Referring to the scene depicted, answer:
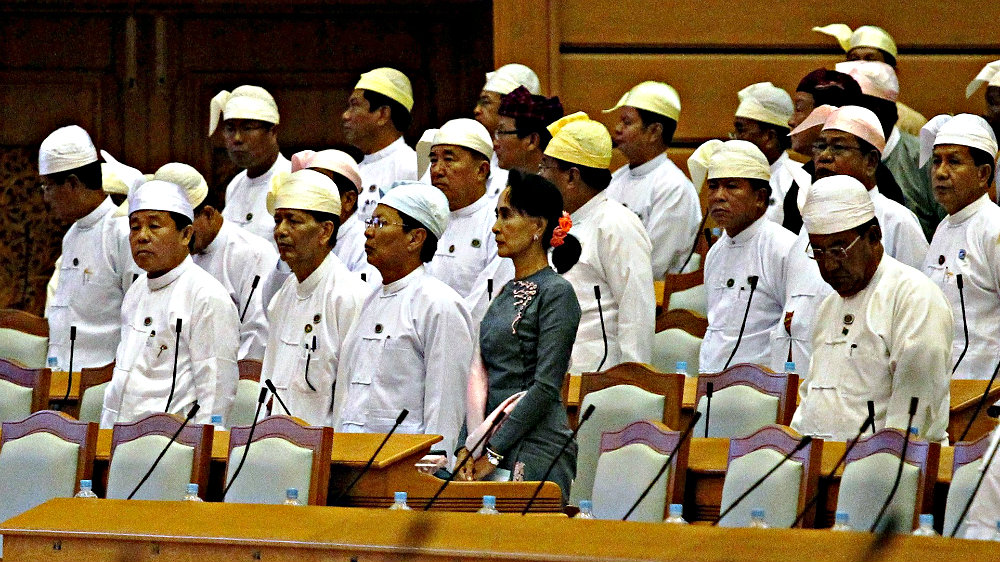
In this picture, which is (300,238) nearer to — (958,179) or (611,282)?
(611,282)

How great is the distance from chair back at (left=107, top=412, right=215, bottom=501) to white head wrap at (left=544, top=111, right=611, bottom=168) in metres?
1.91

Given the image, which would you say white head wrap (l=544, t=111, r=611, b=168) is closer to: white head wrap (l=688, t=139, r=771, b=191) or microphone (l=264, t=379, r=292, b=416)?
white head wrap (l=688, t=139, r=771, b=191)

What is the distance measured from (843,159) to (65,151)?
3090 mm

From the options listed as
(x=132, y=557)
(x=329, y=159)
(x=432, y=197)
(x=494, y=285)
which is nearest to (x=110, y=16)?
(x=329, y=159)

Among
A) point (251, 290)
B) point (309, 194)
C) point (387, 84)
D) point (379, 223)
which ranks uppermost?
point (387, 84)

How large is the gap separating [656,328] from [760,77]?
2.42m

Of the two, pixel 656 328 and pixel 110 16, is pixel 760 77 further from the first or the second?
pixel 110 16

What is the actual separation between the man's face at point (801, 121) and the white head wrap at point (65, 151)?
2.79m

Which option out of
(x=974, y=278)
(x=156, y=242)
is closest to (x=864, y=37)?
(x=974, y=278)

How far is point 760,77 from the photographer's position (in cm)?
866

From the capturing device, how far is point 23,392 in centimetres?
606

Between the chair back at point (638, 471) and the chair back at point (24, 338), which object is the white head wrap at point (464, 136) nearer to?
the chair back at point (24, 338)

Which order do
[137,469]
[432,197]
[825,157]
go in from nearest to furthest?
[137,469] → [432,197] → [825,157]

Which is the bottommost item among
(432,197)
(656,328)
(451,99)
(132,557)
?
(132,557)
